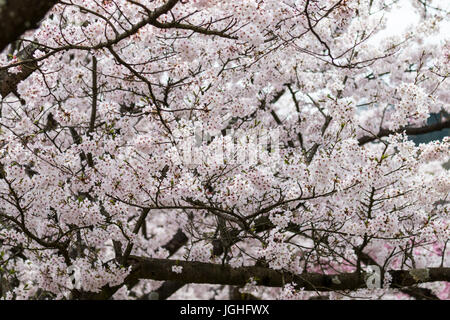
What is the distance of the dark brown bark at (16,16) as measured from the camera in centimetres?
157

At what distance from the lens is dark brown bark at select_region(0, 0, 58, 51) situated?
1573 mm

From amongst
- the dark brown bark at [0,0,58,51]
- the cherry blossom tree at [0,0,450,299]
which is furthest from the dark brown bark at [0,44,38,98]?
the dark brown bark at [0,0,58,51]

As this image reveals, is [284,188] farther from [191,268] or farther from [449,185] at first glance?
[449,185]

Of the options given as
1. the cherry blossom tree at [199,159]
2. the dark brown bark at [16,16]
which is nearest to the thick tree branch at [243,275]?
the cherry blossom tree at [199,159]

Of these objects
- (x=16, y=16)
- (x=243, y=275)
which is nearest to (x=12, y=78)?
(x=243, y=275)

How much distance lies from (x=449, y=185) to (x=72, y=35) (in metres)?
4.37

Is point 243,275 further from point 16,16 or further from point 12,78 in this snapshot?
point 16,16

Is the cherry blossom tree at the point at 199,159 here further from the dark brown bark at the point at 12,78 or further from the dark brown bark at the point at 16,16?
the dark brown bark at the point at 16,16

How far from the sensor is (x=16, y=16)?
1595mm

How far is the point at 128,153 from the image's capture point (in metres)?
4.16

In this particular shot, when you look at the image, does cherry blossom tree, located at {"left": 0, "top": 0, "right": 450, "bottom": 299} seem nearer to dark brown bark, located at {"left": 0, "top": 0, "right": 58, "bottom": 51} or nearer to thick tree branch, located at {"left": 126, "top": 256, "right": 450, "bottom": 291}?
thick tree branch, located at {"left": 126, "top": 256, "right": 450, "bottom": 291}
